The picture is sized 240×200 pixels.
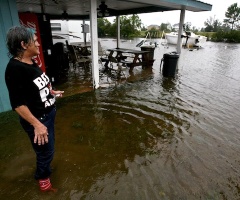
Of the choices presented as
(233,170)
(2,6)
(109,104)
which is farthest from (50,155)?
(2,6)

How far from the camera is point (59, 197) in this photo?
223 centimetres

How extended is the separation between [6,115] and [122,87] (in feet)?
12.2

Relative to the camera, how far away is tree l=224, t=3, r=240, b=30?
54678mm

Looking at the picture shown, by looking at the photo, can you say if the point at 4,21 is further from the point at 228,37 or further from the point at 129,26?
the point at 129,26

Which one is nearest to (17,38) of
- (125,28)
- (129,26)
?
(125,28)

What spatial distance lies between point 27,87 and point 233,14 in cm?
7122

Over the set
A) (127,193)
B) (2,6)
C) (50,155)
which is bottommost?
(127,193)

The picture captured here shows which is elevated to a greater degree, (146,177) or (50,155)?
(50,155)

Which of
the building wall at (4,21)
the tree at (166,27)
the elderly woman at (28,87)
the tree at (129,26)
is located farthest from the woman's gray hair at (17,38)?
the tree at (166,27)

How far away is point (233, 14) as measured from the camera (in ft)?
184

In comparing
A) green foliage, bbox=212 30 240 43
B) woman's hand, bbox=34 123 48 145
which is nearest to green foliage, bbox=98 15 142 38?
green foliage, bbox=212 30 240 43

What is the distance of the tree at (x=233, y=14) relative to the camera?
54.7m

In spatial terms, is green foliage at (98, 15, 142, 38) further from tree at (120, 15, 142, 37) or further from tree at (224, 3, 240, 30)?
tree at (224, 3, 240, 30)

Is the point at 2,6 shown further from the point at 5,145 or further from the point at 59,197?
the point at 59,197
